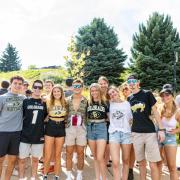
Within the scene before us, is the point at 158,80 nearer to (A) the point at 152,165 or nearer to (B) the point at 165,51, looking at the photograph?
(B) the point at 165,51

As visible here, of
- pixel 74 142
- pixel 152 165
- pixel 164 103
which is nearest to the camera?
pixel 152 165

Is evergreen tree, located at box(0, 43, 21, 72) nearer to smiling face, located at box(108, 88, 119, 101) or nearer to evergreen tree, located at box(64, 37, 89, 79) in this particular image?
evergreen tree, located at box(64, 37, 89, 79)

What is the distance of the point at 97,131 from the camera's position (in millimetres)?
5594

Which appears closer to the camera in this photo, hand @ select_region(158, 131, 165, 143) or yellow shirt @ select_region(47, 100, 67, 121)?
hand @ select_region(158, 131, 165, 143)

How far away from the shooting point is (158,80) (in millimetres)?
25391

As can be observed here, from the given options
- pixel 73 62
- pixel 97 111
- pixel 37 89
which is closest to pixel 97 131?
pixel 97 111

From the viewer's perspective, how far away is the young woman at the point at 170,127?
513 centimetres

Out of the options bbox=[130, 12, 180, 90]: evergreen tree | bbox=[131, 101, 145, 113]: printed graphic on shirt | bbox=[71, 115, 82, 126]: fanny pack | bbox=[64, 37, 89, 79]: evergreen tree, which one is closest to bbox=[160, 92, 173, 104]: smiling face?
bbox=[131, 101, 145, 113]: printed graphic on shirt

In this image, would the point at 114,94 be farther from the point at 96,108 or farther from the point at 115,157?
the point at 115,157

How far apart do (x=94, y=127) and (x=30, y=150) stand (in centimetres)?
135

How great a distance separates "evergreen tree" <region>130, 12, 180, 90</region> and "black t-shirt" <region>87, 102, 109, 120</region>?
66.0 ft

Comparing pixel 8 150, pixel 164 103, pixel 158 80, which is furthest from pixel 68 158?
pixel 158 80

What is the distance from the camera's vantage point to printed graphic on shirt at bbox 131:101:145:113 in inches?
204

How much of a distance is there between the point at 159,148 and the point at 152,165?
35 centimetres
